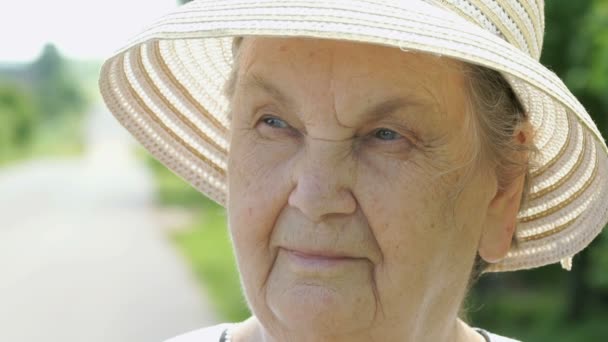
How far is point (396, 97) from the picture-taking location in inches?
74.5

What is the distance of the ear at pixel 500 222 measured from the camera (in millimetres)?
2203

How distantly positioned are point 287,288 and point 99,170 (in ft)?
117

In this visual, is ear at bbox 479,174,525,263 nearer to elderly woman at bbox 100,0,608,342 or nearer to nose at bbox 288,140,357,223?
elderly woman at bbox 100,0,608,342

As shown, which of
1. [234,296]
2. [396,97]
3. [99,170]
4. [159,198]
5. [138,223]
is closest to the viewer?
[396,97]

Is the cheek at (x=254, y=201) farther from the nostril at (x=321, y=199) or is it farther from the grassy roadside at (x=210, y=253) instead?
the grassy roadside at (x=210, y=253)

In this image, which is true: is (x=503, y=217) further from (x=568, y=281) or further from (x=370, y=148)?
(x=568, y=281)

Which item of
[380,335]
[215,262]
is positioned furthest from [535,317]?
[380,335]

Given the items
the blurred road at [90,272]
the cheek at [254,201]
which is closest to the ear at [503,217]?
the cheek at [254,201]

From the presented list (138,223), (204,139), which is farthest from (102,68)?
(138,223)

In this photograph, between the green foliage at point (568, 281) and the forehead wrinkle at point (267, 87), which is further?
the green foliage at point (568, 281)

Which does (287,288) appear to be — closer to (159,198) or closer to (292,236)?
(292,236)

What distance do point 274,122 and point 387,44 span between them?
363mm

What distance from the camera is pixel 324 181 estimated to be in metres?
1.88

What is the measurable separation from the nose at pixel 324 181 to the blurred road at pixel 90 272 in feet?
3.55
